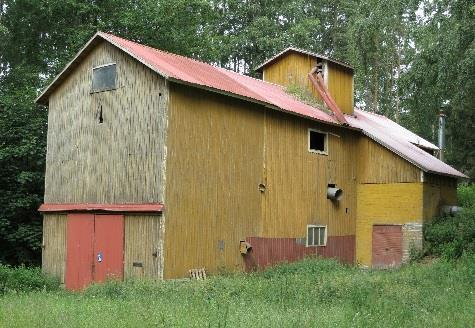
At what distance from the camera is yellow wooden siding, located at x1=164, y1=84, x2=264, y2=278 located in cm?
1903

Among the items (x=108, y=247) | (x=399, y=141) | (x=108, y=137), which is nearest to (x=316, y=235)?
(x=399, y=141)

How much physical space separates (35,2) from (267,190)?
61.3ft

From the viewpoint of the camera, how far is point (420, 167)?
2528cm

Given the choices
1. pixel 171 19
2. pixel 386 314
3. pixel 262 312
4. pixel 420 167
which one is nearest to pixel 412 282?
pixel 386 314

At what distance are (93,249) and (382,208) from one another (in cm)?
1295

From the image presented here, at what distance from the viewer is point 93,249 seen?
2017 cm

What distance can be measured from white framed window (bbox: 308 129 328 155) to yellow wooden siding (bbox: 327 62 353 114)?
382 cm

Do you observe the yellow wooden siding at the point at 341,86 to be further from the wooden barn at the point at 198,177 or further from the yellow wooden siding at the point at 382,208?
the yellow wooden siding at the point at 382,208

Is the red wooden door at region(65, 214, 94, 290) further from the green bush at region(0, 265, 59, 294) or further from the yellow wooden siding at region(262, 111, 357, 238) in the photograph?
the yellow wooden siding at region(262, 111, 357, 238)

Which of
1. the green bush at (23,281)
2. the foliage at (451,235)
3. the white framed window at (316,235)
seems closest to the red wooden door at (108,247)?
the green bush at (23,281)

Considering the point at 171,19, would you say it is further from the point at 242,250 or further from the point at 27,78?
the point at 242,250

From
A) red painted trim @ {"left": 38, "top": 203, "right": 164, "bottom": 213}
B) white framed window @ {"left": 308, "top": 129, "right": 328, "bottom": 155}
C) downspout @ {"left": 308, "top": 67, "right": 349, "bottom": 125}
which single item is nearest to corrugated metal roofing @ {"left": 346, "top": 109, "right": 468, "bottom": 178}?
downspout @ {"left": 308, "top": 67, "right": 349, "bottom": 125}

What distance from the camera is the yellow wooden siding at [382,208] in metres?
25.8

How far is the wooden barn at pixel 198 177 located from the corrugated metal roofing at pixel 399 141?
Answer: 25cm
